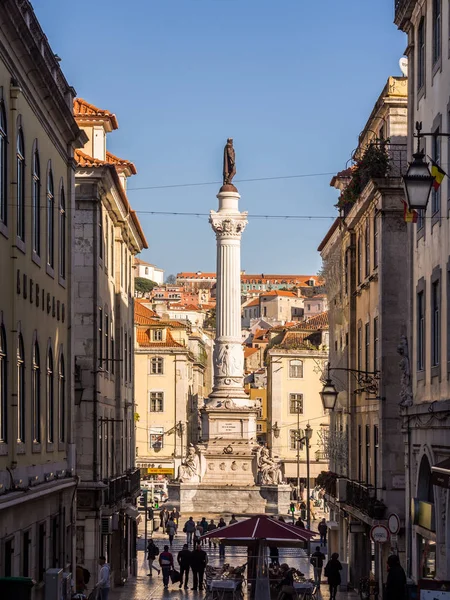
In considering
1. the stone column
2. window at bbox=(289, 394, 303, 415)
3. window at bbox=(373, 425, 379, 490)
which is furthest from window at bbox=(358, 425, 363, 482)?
window at bbox=(289, 394, 303, 415)

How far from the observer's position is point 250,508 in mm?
80562

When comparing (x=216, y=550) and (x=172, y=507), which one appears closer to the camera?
(x=216, y=550)

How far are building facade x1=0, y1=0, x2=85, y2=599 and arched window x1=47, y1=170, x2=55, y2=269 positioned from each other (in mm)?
26

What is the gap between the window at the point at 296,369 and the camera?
120 metres

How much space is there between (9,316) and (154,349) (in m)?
91.2

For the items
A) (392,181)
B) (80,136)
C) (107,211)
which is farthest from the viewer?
(107,211)

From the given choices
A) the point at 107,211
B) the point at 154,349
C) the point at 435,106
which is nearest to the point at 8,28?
the point at 435,106

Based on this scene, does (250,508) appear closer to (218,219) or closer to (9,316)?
(218,219)

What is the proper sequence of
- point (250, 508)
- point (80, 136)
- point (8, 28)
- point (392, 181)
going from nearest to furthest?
point (8, 28) < point (80, 136) < point (392, 181) < point (250, 508)

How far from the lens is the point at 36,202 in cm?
2864

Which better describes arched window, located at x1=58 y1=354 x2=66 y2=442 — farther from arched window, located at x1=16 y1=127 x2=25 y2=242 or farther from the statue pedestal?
the statue pedestal

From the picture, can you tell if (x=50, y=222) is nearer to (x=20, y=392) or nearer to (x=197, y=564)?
(x=20, y=392)

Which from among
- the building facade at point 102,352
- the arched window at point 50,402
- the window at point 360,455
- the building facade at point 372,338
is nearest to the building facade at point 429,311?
the building facade at point 372,338

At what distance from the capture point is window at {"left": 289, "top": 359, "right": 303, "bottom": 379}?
12025 centimetres
